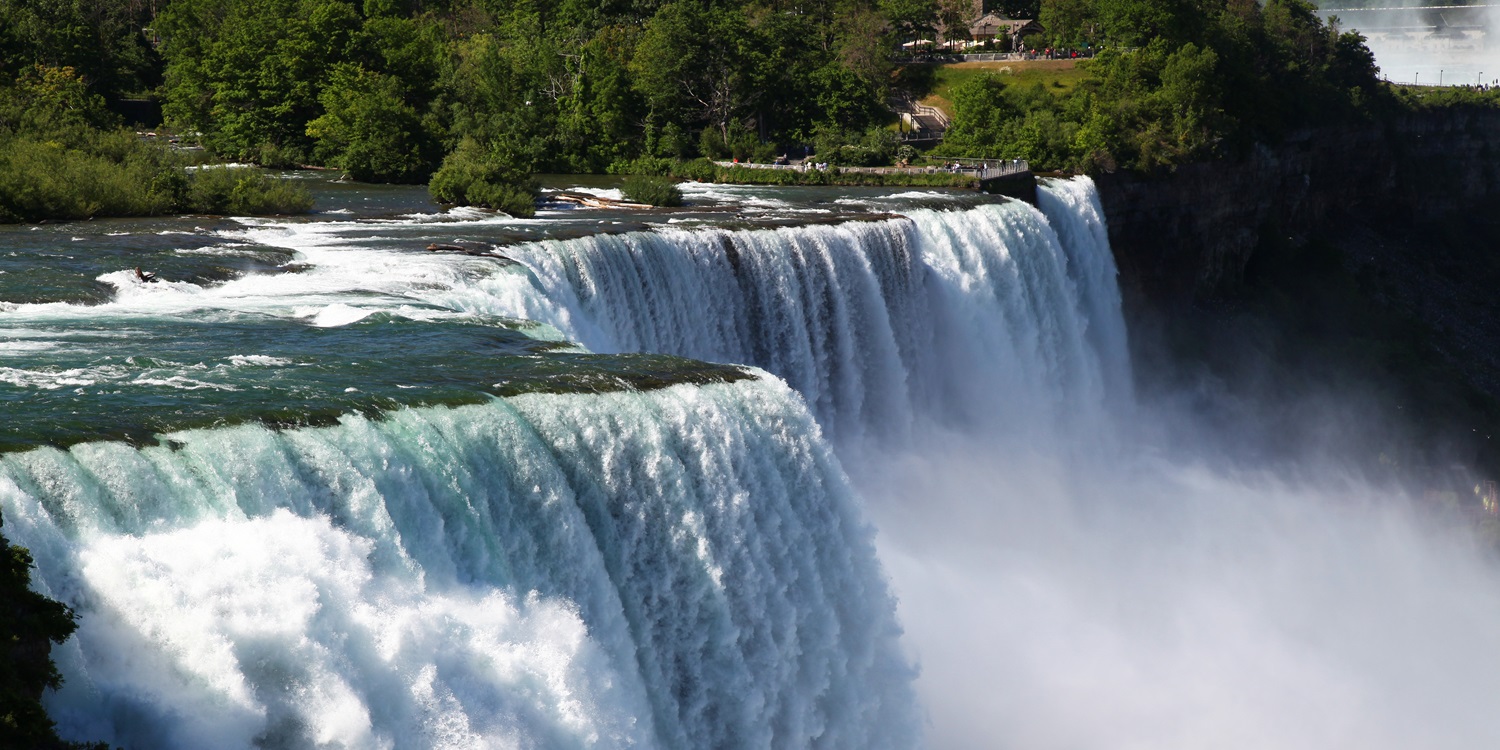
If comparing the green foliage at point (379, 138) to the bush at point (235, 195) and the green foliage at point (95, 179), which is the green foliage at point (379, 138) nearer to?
the green foliage at point (95, 179)

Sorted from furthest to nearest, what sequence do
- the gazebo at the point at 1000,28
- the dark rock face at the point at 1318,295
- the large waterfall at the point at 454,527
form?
the gazebo at the point at 1000,28, the dark rock face at the point at 1318,295, the large waterfall at the point at 454,527

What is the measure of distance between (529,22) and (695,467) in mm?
57189

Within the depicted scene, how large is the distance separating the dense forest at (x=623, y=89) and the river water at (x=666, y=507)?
37.3ft

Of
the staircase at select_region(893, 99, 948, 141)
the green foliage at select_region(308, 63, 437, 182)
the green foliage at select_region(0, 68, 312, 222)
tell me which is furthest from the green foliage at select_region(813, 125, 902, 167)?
the green foliage at select_region(0, 68, 312, 222)

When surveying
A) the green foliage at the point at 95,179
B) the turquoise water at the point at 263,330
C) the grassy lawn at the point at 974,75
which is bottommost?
the turquoise water at the point at 263,330

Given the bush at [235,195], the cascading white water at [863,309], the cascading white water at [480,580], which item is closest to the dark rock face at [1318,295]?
the cascading white water at [863,309]

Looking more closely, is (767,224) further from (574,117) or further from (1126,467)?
(574,117)

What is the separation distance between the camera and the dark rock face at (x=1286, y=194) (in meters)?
49.3

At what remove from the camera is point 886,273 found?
104 ft

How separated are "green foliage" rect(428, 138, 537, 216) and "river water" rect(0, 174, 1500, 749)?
75 cm

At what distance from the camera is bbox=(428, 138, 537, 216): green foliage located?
123 ft

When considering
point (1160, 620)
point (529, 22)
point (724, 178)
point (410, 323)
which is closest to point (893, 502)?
point (1160, 620)

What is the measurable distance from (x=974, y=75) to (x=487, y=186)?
36375 mm

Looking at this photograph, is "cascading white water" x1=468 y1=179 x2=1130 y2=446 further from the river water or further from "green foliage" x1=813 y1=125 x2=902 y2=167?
"green foliage" x1=813 y1=125 x2=902 y2=167
